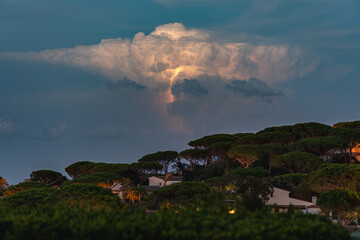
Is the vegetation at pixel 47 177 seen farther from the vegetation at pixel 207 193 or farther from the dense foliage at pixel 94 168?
the dense foliage at pixel 94 168

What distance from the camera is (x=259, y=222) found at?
1220 centimetres

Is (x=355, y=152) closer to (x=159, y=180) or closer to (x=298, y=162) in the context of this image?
(x=298, y=162)

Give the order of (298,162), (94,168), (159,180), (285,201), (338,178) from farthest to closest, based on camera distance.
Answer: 1. (159,180)
2. (94,168)
3. (298,162)
4. (285,201)
5. (338,178)

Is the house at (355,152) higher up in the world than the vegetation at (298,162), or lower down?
higher up

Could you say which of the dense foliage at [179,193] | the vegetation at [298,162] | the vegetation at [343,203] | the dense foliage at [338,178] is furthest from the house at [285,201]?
the dense foliage at [179,193]

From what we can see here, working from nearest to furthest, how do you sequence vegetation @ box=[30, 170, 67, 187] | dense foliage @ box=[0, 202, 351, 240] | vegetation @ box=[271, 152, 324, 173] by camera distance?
dense foliage @ box=[0, 202, 351, 240]
vegetation @ box=[271, 152, 324, 173]
vegetation @ box=[30, 170, 67, 187]

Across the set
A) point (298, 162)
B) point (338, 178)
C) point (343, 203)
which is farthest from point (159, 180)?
point (343, 203)

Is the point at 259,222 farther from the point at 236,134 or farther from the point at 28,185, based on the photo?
the point at 236,134

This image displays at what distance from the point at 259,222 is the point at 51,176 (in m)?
75.8

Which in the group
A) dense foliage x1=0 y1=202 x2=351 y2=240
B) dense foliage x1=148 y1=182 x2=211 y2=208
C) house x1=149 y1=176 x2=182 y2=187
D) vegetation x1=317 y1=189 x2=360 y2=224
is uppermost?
house x1=149 y1=176 x2=182 y2=187

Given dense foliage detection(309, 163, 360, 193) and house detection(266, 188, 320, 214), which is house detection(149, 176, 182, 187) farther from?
dense foliage detection(309, 163, 360, 193)

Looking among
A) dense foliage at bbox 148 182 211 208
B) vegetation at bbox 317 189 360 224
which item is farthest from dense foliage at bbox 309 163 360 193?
dense foliage at bbox 148 182 211 208

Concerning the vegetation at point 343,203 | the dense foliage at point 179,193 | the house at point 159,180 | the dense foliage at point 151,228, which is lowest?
the dense foliage at point 151,228

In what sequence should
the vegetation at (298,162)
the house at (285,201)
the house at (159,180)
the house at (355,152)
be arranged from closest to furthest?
the house at (285,201) < the vegetation at (298,162) < the house at (355,152) < the house at (159,180)
